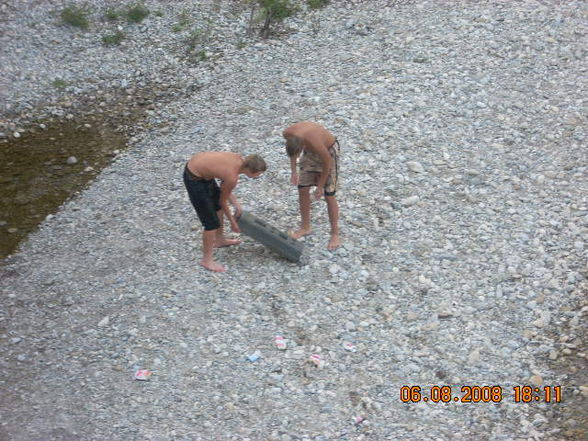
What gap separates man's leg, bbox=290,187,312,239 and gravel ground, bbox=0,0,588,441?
0.90 feet

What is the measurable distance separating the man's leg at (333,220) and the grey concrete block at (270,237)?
427mm

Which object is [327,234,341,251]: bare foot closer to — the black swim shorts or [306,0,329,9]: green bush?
the black swim shorts

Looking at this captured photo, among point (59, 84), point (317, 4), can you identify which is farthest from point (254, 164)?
point (317, 4)

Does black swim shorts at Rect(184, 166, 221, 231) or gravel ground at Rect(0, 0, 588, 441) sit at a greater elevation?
black swim shorts at Rect(184, 166, 221, 231)

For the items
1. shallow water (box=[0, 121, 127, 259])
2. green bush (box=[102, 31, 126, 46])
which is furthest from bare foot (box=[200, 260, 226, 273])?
green bush (box=[102, 31, 126, 46])

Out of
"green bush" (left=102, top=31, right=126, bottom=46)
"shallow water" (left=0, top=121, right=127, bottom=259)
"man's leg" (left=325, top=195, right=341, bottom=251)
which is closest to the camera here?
"man's leg" (left=325, top=195, right=341, bottom=251)

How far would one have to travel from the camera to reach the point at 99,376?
21.4 feet

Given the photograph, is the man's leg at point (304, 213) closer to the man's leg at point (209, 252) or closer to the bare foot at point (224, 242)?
the bare foot at point (224, 242)

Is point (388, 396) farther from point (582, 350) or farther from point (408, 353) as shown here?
point (582, 350)

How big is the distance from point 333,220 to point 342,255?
0.41 m

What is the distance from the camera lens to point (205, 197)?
7.12 m

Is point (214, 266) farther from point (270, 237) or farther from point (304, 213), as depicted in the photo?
point (304, 213)

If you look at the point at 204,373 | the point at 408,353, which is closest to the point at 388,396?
the point at 408,353

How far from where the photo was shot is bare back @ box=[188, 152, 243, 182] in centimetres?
686
